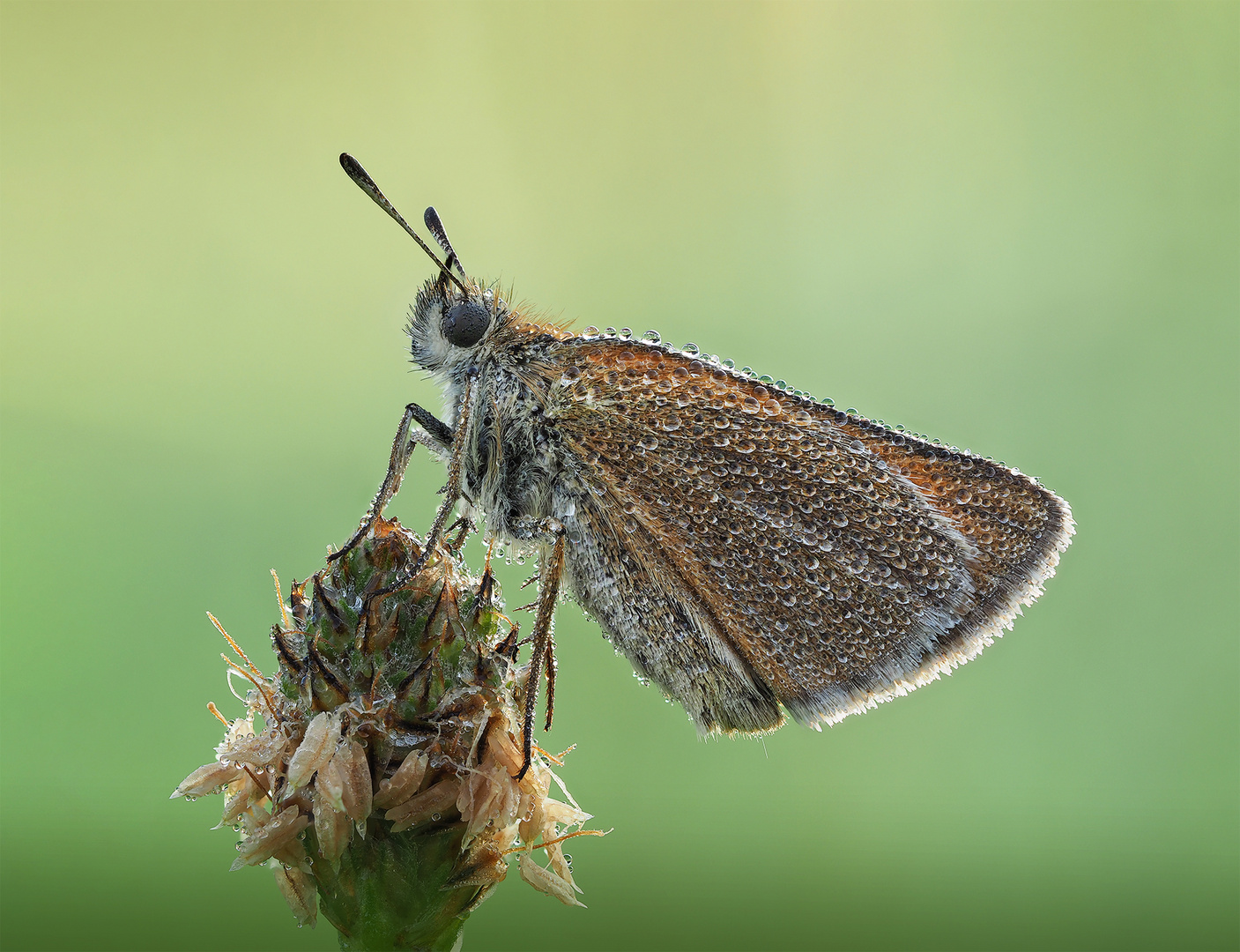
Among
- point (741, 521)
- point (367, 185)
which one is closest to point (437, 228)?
point (367, 185)

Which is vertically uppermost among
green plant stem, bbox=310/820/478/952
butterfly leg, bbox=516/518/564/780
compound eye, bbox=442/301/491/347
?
compound eye, bbox=442/301/491/347

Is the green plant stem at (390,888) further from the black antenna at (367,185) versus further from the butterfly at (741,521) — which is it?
the black antenna at (367,185)

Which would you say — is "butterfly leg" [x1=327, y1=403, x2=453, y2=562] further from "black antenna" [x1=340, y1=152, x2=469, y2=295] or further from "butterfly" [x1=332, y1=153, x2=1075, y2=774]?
"black antenna" [x1=340, y1=152, x2=469, y2=295]

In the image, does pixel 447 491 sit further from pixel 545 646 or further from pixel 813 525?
pixel 813 525

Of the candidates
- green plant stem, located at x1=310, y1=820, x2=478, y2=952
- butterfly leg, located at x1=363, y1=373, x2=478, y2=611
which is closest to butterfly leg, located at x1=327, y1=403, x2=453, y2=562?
butterfly leg, located at x1=363, y1=373, x2=478, y2=611

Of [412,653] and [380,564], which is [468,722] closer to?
[412,653]

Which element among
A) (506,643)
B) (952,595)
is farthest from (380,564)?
(952,595)

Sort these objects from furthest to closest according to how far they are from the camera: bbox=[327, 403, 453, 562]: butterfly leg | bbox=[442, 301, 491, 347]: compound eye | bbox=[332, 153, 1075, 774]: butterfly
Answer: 1. bbox=[442, 301, 491, 347]: compound eye
2. bbox=[332, 153, 1075, 774]: butterfly
3. bbox=[327, 403, 453, 562]: butterfly leg
